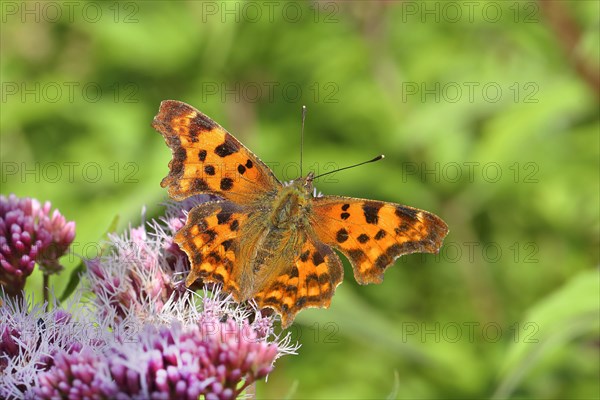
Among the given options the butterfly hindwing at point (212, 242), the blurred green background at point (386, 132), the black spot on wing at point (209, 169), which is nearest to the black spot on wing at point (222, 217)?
the butterfly hindwing at point (212, 242)

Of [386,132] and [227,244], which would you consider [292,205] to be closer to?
[227,244]

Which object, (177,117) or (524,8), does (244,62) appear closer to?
(524,8)

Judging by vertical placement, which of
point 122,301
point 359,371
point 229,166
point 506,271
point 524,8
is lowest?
point 359,371

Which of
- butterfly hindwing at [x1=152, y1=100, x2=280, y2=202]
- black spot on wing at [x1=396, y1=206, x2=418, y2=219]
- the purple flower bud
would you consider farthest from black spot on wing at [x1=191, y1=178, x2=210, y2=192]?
black spot on wing at [x1=396, y1=206, x2=418, y2=219]

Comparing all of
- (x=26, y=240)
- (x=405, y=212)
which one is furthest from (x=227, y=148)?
(x=26, y=240)

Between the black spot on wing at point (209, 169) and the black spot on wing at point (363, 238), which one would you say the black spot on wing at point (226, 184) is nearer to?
the black spot on wing at point (209, 169)

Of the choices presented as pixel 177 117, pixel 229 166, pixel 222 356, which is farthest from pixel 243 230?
pixel 222 356

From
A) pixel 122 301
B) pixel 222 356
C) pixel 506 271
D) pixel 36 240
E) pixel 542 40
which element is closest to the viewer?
pixel 222 356
